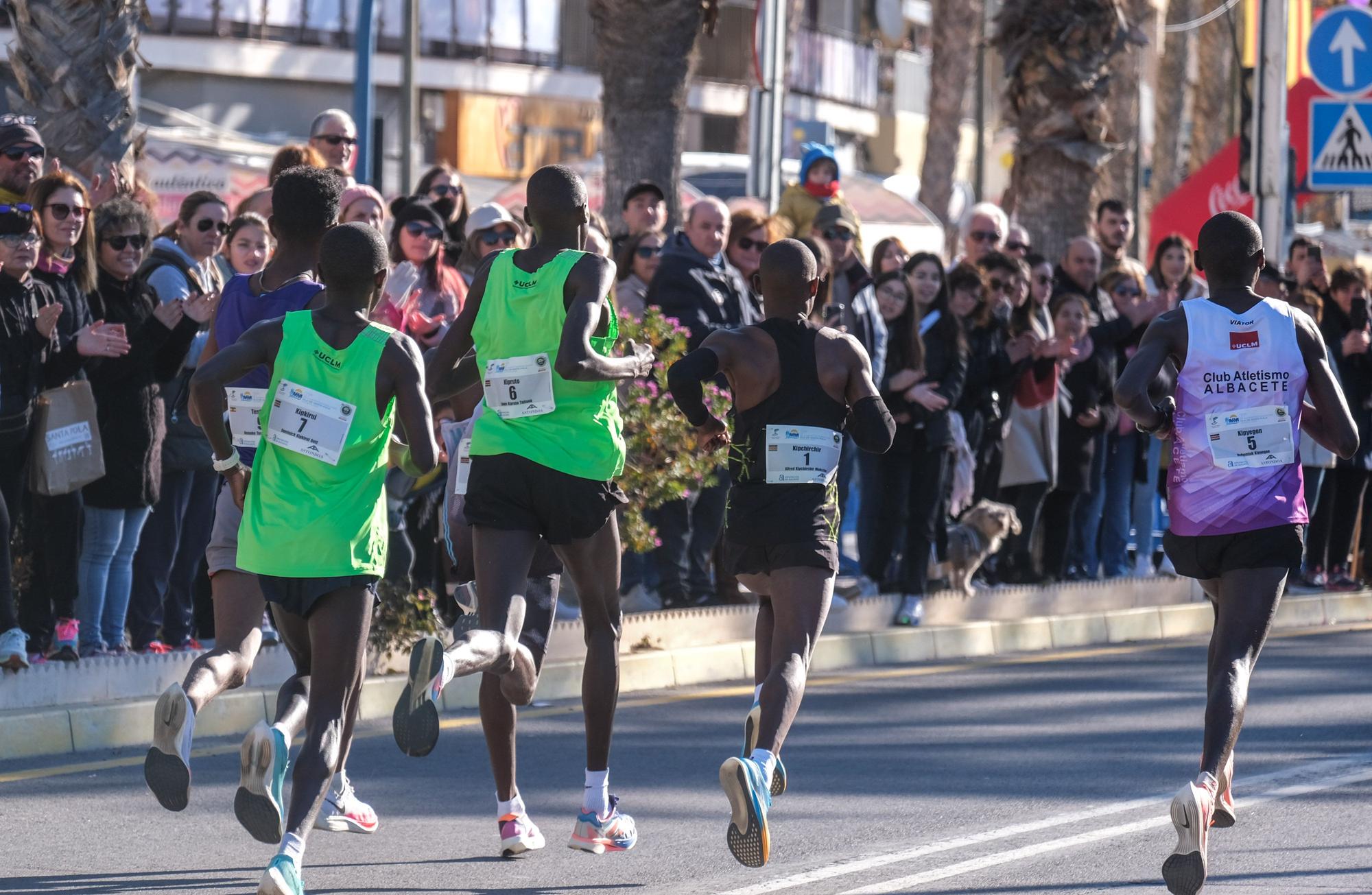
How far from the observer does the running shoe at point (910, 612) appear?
1291 centimetres

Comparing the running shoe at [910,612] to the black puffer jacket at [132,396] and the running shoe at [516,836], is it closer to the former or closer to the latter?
the black puffer jacket at [132,396]

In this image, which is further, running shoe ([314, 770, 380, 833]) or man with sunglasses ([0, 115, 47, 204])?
man with sunglasses ([0, 115, 47, 204])

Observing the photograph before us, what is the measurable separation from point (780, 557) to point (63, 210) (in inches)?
158

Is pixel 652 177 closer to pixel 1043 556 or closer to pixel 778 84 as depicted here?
pixel 778 84

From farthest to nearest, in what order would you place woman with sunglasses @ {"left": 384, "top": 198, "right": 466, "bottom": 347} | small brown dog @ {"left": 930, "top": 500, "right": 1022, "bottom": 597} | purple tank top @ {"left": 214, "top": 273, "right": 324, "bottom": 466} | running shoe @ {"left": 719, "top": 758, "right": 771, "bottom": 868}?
small brown dog @ {"left": 930, "top": 500, "right": 1022, "bottom": 597} → woman with sunglasses @ {"left": 384, "top": 198, "right": 466, "bottom": 347} → purple tank top @ {"left": 214, "top": 273, "right": 324, "bottom": 466} → running shoe @ {"left": 719, "top": 758, "right": 771, "bottom": 868}

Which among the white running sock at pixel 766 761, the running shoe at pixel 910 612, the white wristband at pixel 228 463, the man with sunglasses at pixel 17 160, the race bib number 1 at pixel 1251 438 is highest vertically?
the man with sunglasses at pixel 17 160

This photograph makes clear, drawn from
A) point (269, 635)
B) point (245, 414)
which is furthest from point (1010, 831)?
point (269, 635)

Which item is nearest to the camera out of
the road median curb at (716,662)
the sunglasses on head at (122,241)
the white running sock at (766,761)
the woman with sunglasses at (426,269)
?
the white running sock at (766,761)

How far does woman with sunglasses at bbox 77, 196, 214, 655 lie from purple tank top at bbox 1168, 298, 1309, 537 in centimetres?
452

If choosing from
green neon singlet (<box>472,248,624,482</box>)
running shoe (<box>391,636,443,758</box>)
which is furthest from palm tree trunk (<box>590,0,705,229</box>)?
running shoe (<box>391,636,443,758</box>)

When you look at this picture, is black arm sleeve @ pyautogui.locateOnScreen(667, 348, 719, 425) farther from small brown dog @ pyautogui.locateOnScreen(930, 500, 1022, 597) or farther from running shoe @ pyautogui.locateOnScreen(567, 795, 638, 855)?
small brown dog @ pyautogui.locateOnScreen(930, 500, 1022, 597)

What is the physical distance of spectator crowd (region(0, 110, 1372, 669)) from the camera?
31.9 ft

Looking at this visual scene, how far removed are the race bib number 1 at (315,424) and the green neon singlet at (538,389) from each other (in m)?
0.77

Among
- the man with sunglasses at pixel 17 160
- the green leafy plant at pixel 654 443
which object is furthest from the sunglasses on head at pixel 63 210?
the green leafy plant at pixel 654 443
